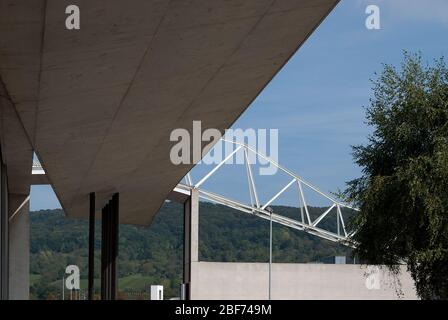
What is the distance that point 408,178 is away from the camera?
1112 inches

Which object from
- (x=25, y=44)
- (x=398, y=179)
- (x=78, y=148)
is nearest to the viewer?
(x=25, y=44)

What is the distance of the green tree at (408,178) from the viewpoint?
2791 cm

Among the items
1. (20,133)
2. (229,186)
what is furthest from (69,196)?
(229,186)

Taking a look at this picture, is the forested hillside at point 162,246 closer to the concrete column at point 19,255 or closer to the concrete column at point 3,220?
the concrete column at point 19,255

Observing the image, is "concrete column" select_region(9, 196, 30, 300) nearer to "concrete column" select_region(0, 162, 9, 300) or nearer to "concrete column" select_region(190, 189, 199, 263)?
"concrete column" select_region(0, 162, 9, 300)

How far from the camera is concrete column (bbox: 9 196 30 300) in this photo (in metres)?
37.1

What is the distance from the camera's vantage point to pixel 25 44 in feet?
35.3

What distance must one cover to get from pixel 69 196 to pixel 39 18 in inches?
785

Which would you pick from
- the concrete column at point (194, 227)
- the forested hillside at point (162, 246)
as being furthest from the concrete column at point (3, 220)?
the forested hillside at point (162, 246)

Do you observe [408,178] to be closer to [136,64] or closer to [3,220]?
[3,220]

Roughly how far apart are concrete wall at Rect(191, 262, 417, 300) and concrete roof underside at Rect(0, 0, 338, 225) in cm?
3339

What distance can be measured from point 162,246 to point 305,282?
46.5 m

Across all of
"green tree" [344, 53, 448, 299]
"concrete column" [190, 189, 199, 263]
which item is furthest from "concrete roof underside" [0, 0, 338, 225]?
"concrete column" [190, 189, 199, 263]
